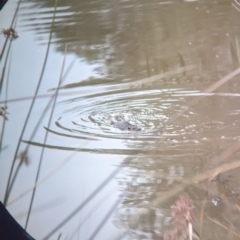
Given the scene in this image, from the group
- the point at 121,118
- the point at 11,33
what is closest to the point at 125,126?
the point at 121,118

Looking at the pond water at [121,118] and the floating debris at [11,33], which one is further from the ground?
the floating debris at [11,33]

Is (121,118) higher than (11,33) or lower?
lower

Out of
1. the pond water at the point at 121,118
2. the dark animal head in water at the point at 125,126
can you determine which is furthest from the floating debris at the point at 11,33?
the dark animal head in water at the point at 125,126

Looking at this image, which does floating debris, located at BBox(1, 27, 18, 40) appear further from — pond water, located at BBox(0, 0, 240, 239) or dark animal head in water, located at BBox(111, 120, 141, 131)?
dark animal head in water, located at BBox(111, 120, 141, 131)

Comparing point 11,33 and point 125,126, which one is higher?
point 11,33

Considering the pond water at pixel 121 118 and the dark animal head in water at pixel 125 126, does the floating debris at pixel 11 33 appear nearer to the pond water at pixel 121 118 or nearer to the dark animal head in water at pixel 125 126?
the pond water at pixel 121 118

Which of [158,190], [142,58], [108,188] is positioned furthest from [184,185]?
[142,58]

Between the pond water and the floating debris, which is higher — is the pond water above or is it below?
below

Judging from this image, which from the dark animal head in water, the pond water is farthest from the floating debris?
the dark animal head in water

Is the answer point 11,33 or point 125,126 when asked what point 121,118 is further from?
point 11,33
